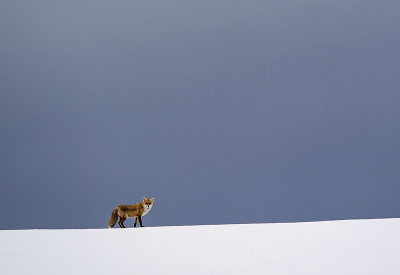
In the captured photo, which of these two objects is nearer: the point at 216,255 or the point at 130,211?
the point at 216,255

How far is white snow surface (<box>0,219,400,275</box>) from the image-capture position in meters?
→ 0.96

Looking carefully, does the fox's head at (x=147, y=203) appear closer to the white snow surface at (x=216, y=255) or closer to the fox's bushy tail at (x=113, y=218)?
the fox's bushy tail at (x=113, y=218)

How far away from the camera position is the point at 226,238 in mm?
1609

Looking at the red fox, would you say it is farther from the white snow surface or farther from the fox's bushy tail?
the white snow surface

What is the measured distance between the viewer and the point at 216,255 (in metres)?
1.18

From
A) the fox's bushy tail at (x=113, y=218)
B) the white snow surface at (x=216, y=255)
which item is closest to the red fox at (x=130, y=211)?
the fox's bushy tail at (x=113, y=218)

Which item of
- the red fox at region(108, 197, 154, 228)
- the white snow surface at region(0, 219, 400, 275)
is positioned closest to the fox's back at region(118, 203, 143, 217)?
the red fox at region(108, 197, 154, 228)

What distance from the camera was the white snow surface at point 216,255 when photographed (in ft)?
3.15

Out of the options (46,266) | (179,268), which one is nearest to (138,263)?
(179,268)

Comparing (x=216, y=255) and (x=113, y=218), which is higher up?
(x=113, y=218)

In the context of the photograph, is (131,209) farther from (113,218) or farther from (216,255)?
(216,255)

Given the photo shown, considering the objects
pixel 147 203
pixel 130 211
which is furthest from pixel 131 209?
pixel 147 203

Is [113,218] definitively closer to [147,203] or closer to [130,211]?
[130,211]

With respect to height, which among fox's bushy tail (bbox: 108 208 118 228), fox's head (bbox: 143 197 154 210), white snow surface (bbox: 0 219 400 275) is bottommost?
white snow surface (bbox: 0 219 400 275)
